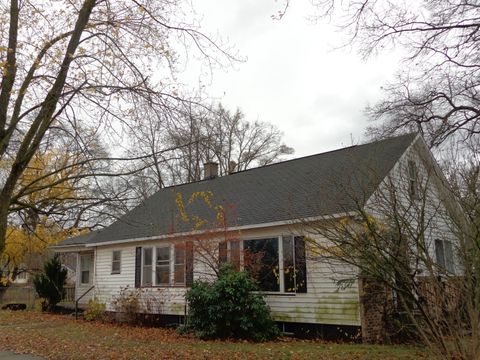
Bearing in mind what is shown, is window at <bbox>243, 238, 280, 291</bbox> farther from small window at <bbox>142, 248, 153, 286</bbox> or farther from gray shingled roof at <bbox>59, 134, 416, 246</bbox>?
small window at <bbox>142, 248, 153, 286</bbox>

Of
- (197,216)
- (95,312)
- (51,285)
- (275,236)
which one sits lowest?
(95,312)

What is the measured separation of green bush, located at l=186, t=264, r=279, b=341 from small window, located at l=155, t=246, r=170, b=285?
14.3 feet

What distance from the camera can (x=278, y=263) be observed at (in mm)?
14164

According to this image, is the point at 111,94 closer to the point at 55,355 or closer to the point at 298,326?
the point at 55,355

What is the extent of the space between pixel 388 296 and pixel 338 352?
2.68m

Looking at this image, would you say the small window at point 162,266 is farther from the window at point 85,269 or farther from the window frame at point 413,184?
the window frame at point 413,184

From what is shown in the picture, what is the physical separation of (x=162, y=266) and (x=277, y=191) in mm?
5495

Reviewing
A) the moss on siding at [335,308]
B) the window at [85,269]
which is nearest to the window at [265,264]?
the moss on siding at [335,308]

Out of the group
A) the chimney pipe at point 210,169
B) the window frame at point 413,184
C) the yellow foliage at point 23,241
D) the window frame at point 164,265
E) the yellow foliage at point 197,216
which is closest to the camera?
the window frame at point 413,184

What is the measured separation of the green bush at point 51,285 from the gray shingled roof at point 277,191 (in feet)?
13.4

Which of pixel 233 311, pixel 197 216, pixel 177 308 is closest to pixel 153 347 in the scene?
pixel 233 311

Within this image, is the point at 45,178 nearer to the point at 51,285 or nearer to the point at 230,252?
the point at 230,252

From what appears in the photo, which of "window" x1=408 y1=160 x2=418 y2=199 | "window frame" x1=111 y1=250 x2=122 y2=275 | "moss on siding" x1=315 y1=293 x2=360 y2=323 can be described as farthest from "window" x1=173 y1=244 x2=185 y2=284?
"window" x1=408 y1=160 x2=418 y2=199

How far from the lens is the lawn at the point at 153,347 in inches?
396
